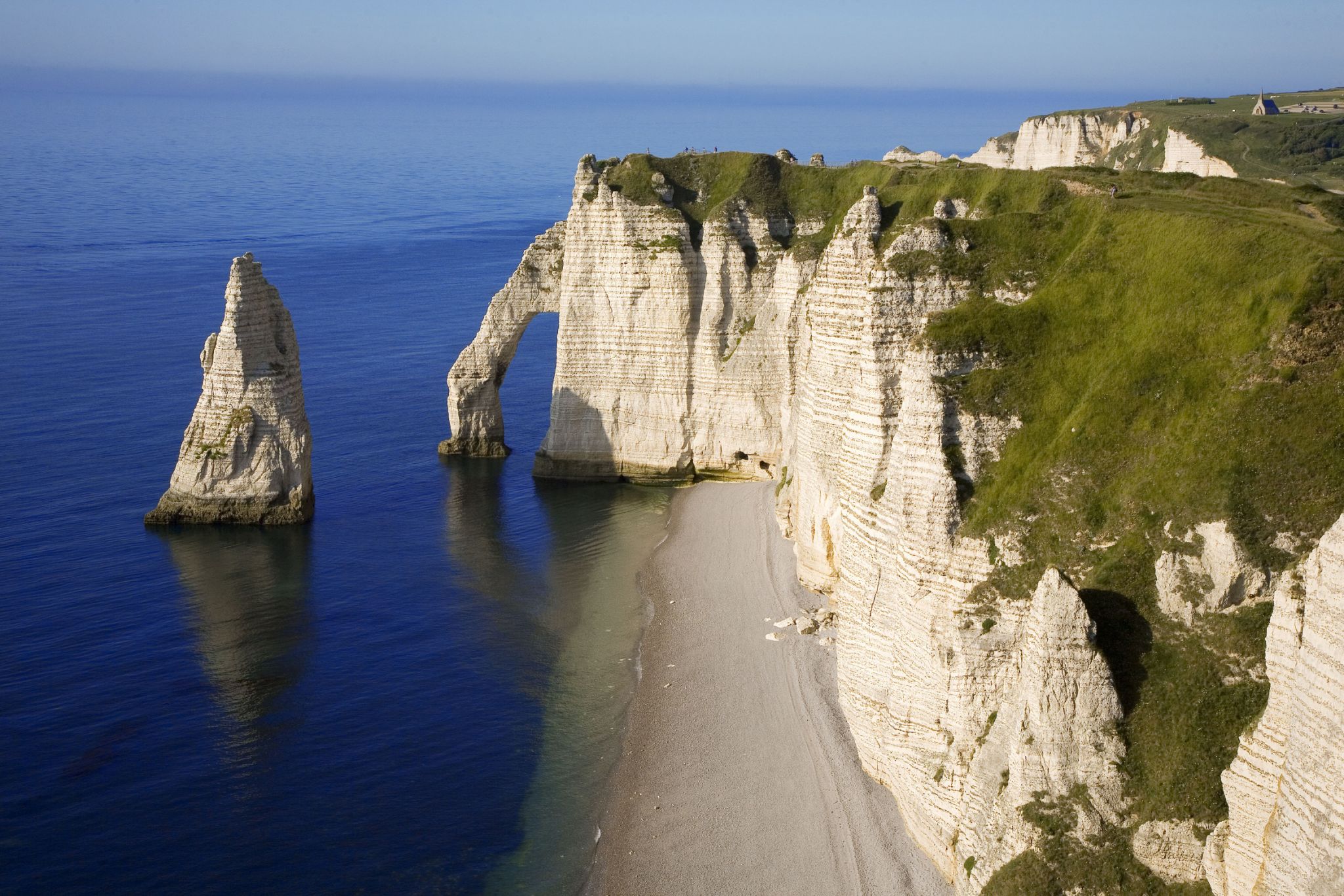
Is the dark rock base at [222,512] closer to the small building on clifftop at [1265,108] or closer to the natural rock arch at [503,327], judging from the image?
the natural rock arch at [503,327]

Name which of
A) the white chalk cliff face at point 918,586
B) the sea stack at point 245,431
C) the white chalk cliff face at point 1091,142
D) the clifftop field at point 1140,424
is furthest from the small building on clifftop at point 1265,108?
the sea stack at point 245,431

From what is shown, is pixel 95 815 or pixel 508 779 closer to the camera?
pixel 95 815

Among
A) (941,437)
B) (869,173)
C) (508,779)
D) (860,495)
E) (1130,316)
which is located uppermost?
(869,173)

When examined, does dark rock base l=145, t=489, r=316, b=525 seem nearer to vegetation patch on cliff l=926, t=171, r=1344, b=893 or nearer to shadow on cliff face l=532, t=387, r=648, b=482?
shadow on cliff face l=532, t=387, r=648, b=482

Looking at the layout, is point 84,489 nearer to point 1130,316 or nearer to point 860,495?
point 860,495

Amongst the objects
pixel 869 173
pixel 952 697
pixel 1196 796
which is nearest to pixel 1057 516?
pixel 952 697

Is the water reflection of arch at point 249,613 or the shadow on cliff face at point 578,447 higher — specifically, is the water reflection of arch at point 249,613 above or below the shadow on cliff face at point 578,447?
below

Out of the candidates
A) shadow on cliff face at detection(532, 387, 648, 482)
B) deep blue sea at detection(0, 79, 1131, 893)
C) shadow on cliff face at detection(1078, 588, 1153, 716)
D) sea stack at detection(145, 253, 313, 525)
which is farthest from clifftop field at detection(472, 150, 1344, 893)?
sea stack at detection(145, 253, 313, 525)
